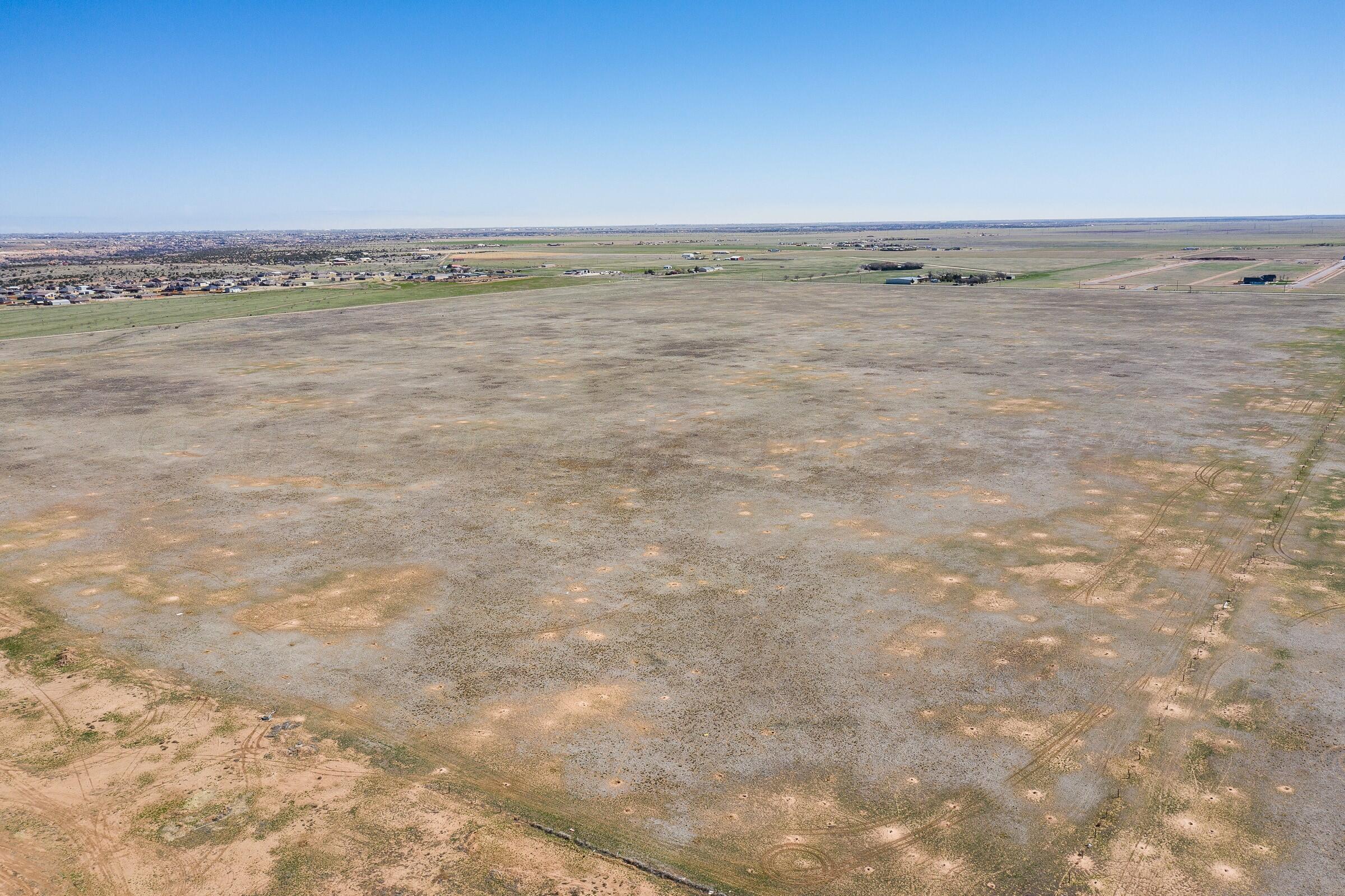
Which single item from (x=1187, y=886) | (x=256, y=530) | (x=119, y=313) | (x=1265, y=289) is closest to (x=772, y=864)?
(x=1187, y=886)

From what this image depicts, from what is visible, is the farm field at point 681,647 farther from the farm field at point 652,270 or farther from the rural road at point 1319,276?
the rural road at point 1319,276

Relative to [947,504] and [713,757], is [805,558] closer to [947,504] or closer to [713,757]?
[947,504]

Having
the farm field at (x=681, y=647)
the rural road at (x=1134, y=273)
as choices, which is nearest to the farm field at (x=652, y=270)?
the rural road at (x=1134, y=273)

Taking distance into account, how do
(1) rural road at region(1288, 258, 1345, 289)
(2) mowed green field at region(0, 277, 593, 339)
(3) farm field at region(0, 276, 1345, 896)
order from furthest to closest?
(1) rural road at region(1288, 258, 1345, 289) < (2) mowed green field at region(0, 277, 593, 339) < (3) farm field at region(0, 276, 1345, 896)

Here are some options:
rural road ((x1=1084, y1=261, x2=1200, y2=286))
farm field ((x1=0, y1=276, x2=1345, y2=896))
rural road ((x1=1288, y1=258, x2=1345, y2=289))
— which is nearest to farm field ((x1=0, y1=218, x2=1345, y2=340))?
rural road ((x1=1084, y1=261, x2=1200, y2=286))

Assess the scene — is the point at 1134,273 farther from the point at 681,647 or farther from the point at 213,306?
the point at 681,647

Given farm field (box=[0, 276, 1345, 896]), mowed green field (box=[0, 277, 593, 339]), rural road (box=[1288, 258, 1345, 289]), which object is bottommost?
farm field (box=[0, 276, 1345, 896])

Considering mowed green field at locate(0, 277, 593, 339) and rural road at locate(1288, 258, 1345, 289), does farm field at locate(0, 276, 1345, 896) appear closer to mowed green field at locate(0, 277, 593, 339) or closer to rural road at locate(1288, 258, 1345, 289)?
mowed green field at locate(0, 277, 593, 339)

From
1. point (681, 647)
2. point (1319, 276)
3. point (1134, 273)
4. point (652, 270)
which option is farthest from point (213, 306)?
point (1319, 276)
